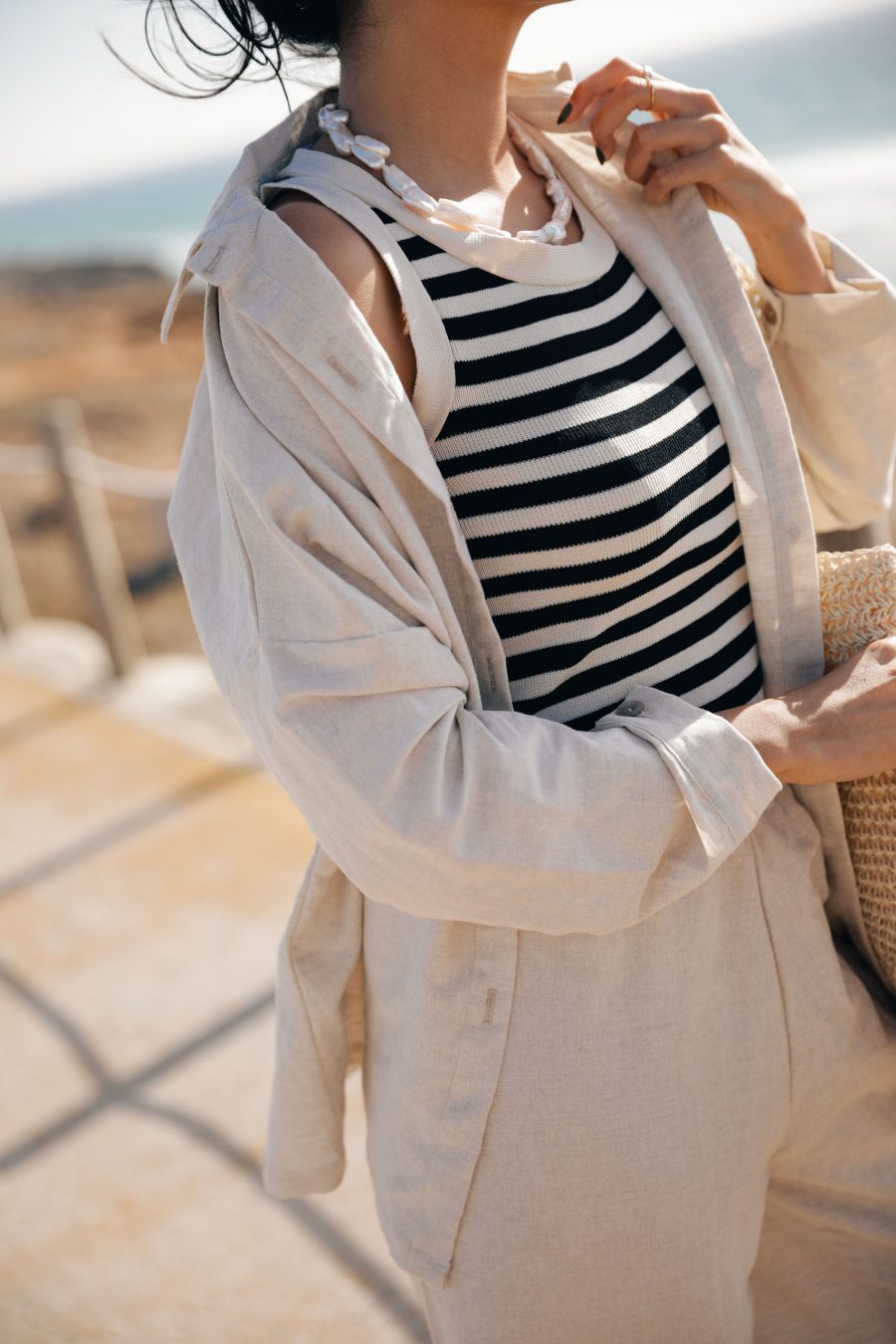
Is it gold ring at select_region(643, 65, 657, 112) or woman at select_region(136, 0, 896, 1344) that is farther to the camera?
gold ring at select_region(643, 65, 657, 112)

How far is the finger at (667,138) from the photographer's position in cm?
117

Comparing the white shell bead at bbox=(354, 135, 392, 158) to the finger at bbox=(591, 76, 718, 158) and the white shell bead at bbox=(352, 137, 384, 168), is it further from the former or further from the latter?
the finger at bbox=(591, 76, 718, 158)

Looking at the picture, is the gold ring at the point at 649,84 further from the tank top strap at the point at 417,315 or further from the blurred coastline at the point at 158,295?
the tank top strap at the point at 417,315

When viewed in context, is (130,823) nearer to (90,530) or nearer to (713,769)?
(90,530)

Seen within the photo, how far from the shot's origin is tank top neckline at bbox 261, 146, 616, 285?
94 cm

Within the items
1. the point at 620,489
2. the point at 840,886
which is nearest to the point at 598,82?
the point at 620,489

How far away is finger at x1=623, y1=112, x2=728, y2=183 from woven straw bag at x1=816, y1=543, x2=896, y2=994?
1.48ft

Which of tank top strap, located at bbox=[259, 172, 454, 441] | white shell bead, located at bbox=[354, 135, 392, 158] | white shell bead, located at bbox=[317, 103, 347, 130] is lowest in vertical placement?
tank top strap, located at bbox=[259, 172, 454, 441]

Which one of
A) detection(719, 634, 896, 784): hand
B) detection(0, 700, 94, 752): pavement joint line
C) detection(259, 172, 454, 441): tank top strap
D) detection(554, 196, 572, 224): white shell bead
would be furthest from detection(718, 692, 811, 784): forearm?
detection(0, 700, 94, 752): pavement joint line

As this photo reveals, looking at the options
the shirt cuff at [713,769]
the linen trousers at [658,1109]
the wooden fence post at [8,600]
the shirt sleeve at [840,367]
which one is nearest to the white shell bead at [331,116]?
the shirt sleeve at [840,367]

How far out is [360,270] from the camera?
904 mm

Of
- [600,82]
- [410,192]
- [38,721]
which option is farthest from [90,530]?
[410,192]

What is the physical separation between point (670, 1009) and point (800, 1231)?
0.37 metres

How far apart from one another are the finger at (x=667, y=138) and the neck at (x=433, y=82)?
19cm
